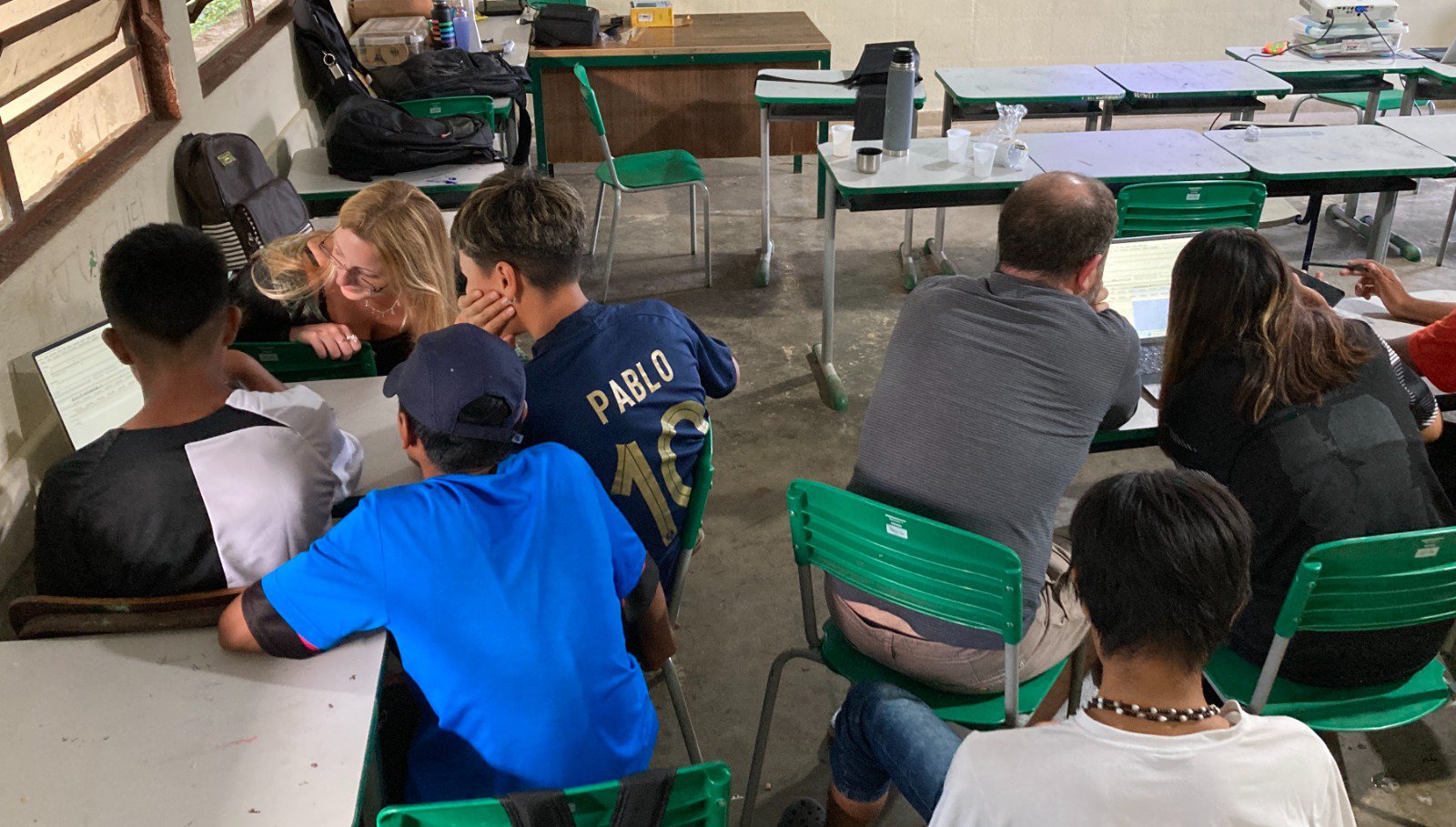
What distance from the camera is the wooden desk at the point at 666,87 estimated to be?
18.0ft

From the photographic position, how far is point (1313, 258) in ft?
16.3

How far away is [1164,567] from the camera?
1.25 m

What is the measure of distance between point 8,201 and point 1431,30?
25.8 ft

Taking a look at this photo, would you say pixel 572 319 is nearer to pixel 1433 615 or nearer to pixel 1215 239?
pixel 1215 239

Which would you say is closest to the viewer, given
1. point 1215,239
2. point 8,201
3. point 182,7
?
point 1215,239

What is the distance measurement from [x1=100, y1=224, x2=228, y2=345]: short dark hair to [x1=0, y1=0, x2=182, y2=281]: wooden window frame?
1.92 feet

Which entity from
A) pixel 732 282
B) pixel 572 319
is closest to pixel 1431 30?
pixel 732 282

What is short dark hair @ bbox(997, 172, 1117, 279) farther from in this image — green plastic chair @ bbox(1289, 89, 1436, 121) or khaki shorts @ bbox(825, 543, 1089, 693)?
green plastic chair @ bbox(1289, 89, 1436, 121)

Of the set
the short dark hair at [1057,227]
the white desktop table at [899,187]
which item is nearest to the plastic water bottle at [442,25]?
the white desktop table at [899,187]

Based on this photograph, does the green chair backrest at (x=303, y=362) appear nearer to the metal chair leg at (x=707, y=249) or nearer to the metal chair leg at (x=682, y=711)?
the metal chair leg at (x=682, y=711)

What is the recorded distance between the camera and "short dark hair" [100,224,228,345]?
5.80ft

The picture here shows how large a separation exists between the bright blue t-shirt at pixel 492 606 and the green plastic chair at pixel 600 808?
19 cm

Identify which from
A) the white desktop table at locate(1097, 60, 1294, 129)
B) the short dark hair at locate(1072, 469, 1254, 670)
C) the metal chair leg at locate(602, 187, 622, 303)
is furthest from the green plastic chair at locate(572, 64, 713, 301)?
the short dark hair at locate(1072, 469, 1254, 670)

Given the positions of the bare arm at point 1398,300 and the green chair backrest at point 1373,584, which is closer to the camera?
the green chair backrest at point 1373,584
